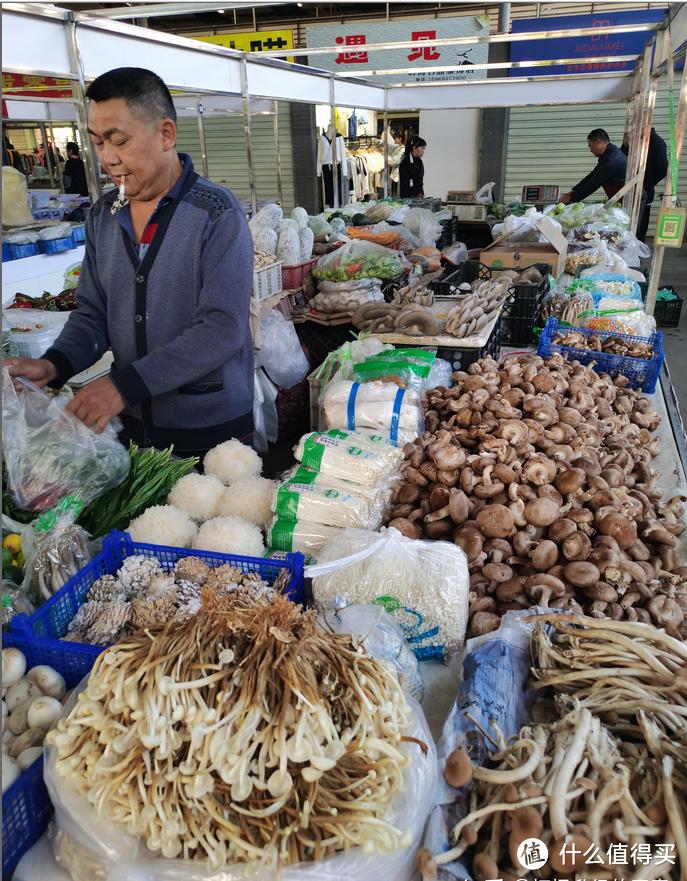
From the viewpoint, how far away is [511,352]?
4.20 metres

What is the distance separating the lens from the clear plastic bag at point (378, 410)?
2504 mm

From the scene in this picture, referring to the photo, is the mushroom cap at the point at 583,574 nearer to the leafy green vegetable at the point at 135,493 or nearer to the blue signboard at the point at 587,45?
the leafy green vegetable at the point at 135,493

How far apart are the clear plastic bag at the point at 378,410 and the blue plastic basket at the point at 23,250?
3.87m

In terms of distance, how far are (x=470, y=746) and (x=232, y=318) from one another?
1.69 meters

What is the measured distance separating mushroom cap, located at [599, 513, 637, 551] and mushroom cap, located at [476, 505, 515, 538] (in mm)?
310

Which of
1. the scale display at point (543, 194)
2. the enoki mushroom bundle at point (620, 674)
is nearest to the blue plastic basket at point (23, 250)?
the enoki mushroom bundle at point (620, 674)

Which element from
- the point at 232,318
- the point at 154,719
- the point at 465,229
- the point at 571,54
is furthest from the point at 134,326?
the point at 571,54

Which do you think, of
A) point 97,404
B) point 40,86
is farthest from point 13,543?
point 40,86

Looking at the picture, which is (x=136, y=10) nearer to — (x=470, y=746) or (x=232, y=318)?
(x=232, y=318)

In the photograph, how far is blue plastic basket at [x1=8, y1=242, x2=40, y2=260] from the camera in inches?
200

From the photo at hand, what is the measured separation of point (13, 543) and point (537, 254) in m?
5.09

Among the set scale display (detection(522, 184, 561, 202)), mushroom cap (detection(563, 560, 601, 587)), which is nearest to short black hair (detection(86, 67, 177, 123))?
mushroom cap (detection(563, 560, 601, 587))

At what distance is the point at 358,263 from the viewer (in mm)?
5363

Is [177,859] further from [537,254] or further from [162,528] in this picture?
[537,254]
